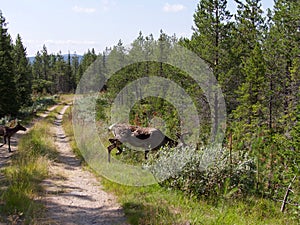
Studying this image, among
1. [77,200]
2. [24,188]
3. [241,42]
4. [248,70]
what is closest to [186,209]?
[77,200]

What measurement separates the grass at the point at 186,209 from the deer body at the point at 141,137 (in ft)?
6.90

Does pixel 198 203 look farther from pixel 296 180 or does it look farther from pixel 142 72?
pixel 142 72

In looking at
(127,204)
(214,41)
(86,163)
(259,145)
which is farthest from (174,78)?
(127,204)

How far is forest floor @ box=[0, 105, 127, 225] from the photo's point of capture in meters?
5.64

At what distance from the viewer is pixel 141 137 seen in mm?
9391

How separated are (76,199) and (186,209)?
8.25 ft

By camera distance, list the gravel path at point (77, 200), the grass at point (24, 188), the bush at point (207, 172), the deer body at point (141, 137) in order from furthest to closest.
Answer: the deer body at point (141, 137)
the bush at point (207, 172)
the gravel path at point (77, 200)
the grass at point (24, 188)

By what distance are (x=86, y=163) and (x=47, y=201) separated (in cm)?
374

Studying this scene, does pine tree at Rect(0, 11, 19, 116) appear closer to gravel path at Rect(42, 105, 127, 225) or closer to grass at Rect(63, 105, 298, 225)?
gravel path at Rect(42, 105, 127, 225)

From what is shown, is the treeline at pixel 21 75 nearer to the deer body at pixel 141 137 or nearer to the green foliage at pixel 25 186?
the green foliage at pixel 25 186

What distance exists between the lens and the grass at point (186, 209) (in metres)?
5.22

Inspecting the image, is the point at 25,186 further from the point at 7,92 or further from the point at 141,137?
the point at 7,92

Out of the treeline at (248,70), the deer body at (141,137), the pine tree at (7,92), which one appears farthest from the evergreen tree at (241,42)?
the pine tree at (7,92)

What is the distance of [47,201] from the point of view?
644cm
